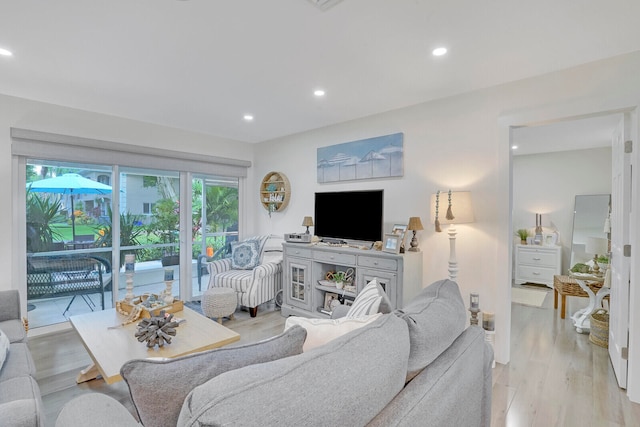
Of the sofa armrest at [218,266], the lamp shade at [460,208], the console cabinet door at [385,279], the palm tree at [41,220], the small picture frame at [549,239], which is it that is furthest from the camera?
the small picture frame at [549,239]

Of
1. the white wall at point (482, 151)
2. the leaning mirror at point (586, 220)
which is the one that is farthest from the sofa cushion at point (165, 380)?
the leaning mirror at point (586, 220)

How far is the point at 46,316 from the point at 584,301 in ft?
22.0

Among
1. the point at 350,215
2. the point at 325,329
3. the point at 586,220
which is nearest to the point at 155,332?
the point at 325,329

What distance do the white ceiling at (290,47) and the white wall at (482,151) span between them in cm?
14

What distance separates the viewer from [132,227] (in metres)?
3.91

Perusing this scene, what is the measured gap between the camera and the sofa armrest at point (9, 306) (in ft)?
7.66

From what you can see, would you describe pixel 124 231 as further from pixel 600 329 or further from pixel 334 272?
pixel 600 329

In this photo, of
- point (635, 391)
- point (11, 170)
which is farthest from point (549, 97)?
point (11, 170)

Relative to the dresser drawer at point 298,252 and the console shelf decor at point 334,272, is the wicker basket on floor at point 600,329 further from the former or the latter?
the dresser drawer at point 298,252

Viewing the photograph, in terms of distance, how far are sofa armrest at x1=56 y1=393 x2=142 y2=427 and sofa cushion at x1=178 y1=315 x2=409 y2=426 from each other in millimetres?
432

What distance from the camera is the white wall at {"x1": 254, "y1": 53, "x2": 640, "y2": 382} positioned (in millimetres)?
2285

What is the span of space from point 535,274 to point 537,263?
0.19m

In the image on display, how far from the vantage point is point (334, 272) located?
12.2ft

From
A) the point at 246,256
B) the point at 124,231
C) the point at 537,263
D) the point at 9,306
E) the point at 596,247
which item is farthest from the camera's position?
the point at 537,263
